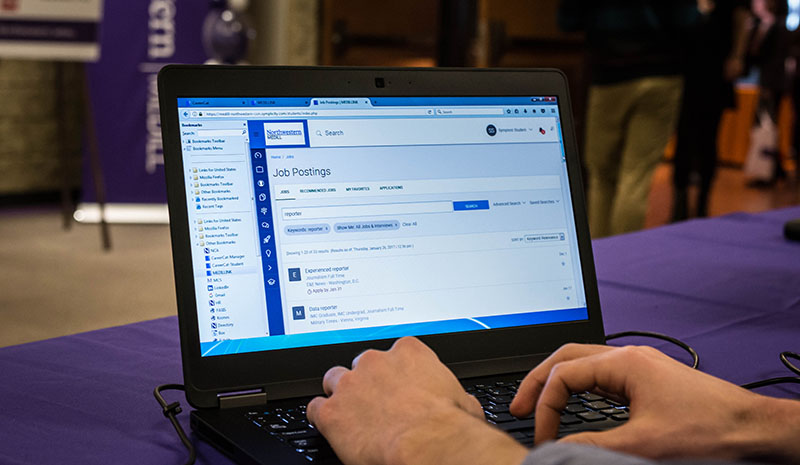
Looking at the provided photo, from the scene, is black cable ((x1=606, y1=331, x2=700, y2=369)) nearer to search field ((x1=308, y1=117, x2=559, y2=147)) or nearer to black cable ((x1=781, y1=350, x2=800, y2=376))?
black cable ((x1=781, y1=350, x2=800, y2=376))

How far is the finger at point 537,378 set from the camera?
577mm

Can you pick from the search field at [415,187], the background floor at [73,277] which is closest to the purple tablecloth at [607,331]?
the search field at [415,187]

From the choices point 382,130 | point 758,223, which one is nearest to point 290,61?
point 758,223

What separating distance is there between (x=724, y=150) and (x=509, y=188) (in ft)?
25.5

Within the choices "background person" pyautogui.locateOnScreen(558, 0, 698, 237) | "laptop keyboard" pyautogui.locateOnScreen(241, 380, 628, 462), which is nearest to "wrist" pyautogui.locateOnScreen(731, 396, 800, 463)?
"laptop keyboard" pyautogui.locateOnScreen(241, 380, 628, 462)

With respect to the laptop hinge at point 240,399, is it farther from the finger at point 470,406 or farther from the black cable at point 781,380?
the black cable at point 781,380

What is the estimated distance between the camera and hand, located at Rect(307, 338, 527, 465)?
48 centimetres

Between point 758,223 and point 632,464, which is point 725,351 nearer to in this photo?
point 632,464

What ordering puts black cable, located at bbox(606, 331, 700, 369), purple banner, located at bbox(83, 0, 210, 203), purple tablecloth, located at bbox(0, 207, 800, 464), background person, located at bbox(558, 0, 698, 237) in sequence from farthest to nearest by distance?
purple banner, located at bbox(83, 0, 210, 203), background person, located at bbox(558, 0, 698, 237), black cable, located at bbox(606, 331, 700, 369), purple tablecloth, located at bbox(0, 207, 800, 464)

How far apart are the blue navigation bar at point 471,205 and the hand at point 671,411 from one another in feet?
0.76

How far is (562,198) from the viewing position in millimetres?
799

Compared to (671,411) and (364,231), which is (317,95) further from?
(671,411)

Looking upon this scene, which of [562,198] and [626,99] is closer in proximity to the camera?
[562,198]

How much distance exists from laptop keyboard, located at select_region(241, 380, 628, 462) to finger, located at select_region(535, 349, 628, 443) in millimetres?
34
